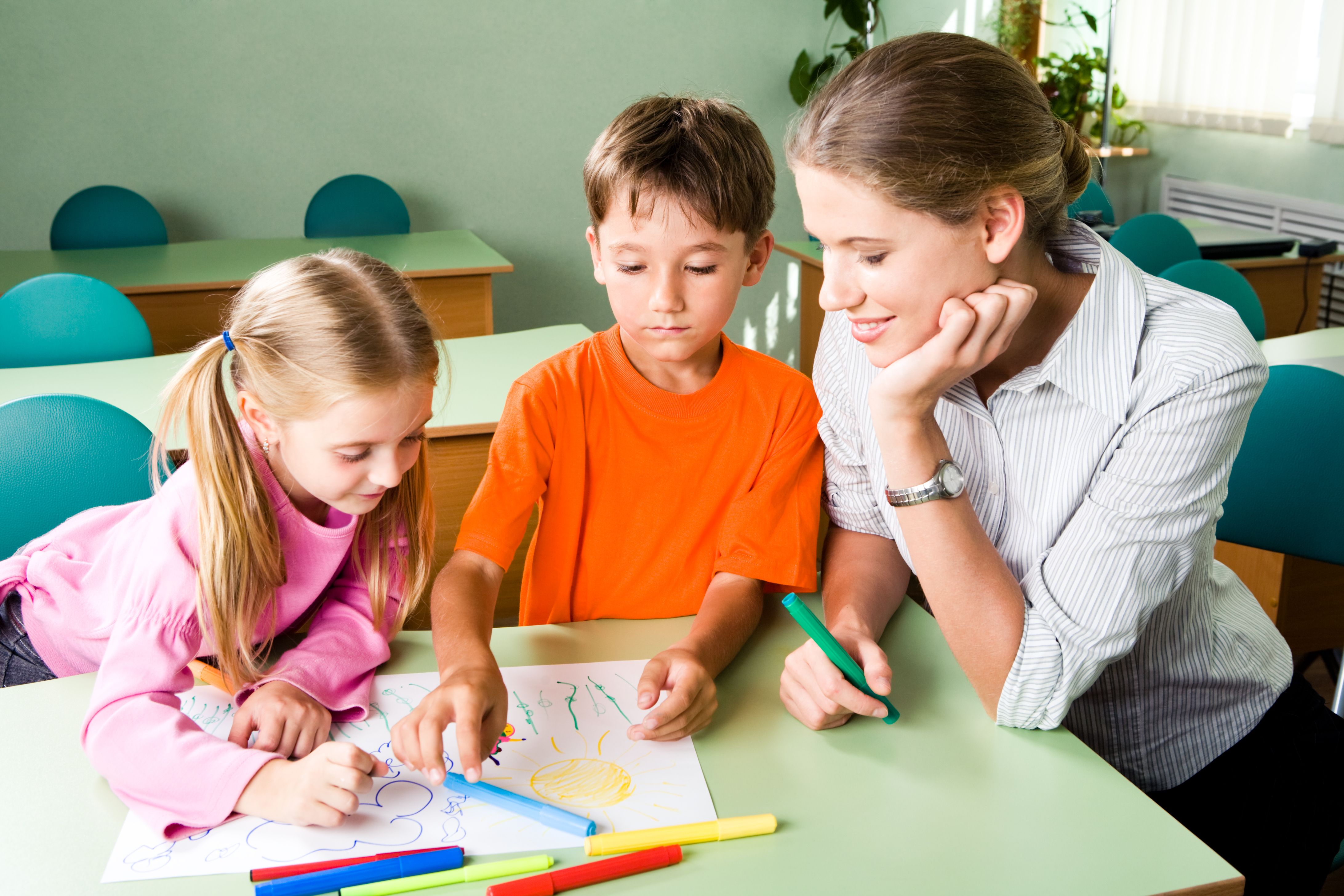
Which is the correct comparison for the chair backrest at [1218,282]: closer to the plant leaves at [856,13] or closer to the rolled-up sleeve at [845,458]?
the rolled-up sleeve at [845,458]

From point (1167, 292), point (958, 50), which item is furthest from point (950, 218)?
point (1167, 292)

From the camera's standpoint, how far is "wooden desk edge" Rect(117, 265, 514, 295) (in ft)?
9.72

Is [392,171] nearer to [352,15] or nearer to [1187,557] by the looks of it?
[352,15]

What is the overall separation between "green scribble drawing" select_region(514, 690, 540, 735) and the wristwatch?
393 millimetres

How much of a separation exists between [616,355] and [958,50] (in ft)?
1.67

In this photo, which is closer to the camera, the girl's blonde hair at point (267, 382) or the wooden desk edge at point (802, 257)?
the girl's blonde hair at point (267, 382)

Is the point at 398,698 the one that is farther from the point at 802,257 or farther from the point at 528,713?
the point at 802,257

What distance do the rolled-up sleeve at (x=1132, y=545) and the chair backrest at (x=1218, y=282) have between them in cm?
162

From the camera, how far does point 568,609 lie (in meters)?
1.25

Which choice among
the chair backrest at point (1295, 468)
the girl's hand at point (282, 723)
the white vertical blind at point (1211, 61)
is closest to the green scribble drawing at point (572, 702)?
the girl's hand at point (282, 723)

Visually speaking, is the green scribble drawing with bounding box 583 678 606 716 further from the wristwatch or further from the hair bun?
the hair bun

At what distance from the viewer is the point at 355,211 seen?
13.4 feet

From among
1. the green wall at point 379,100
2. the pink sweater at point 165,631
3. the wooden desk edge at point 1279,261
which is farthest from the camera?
the green wall at point 379,100

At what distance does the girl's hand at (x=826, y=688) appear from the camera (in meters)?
0.87
